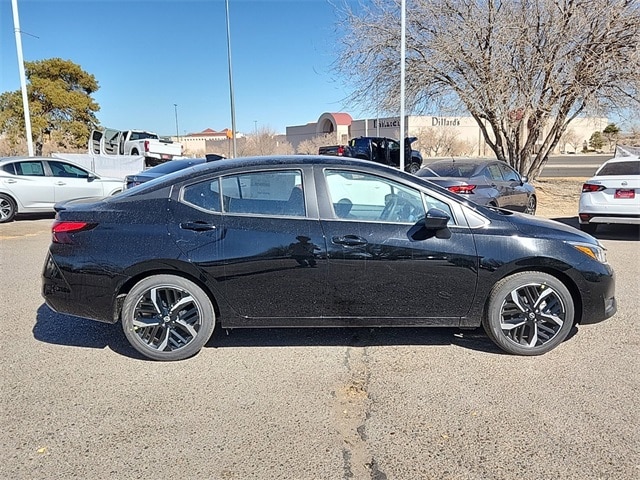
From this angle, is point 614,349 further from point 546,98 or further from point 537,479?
point 546,98

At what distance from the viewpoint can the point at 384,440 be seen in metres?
2.83

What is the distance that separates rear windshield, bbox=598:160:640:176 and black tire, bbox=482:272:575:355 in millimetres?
6667

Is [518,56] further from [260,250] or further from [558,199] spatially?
[260,250]

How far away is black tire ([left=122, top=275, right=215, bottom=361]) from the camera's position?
3820 mm

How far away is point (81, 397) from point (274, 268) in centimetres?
164

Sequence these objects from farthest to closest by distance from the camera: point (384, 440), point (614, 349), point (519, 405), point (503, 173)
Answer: point (503, 173)
point (614, 349)
point (519, 405)
point (384, 440)

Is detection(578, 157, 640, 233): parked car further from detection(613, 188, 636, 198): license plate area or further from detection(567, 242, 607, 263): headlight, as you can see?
detection(567, 242, 607, 263): headlight

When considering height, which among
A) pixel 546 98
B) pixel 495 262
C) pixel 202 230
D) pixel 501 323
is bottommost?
pixel 501 323

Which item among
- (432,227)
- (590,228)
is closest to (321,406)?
(432,227)

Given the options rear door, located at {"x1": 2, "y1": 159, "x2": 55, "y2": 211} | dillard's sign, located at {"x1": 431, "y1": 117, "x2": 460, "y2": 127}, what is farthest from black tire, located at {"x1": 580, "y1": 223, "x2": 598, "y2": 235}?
rear door, located at {"x1": 2, "y1": 159, "x2": 55, "y2": 211}

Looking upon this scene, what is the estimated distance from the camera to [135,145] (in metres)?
23.7

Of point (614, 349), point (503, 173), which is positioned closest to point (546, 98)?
point (503, 173)

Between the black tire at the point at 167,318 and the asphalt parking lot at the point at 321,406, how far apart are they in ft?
0.45

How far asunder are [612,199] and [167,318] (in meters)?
8.16
